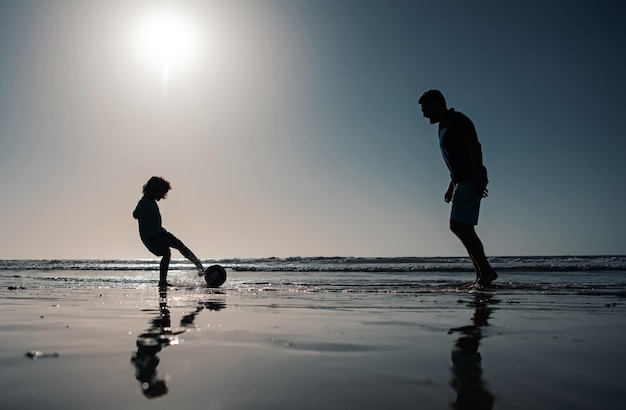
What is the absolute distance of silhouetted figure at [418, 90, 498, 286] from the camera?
539cm

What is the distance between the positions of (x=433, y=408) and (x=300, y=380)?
40 cm

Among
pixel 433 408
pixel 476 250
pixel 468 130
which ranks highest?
pixel 468 130

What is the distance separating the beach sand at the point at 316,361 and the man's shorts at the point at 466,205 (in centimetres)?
247

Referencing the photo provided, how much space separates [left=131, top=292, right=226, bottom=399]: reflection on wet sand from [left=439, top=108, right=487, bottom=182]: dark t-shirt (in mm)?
3559

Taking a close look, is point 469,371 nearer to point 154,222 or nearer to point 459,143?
point 459,143

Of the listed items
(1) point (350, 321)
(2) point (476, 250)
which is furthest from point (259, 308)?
(2) point (476, 250)

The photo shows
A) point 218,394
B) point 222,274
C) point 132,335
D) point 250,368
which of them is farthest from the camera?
point 222,274

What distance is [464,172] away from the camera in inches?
217

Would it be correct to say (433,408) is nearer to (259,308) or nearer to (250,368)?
(250,368)

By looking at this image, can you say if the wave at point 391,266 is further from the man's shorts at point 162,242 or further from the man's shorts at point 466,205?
the man's shorts at point 466,205

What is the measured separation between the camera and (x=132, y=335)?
2.18m

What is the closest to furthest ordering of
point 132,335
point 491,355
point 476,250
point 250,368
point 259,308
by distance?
point 250,368
point 491,355
point 132,335
point 259,308
point 476,250

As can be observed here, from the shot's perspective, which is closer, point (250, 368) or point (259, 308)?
point (250, 368)

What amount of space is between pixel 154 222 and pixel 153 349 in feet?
22.6
